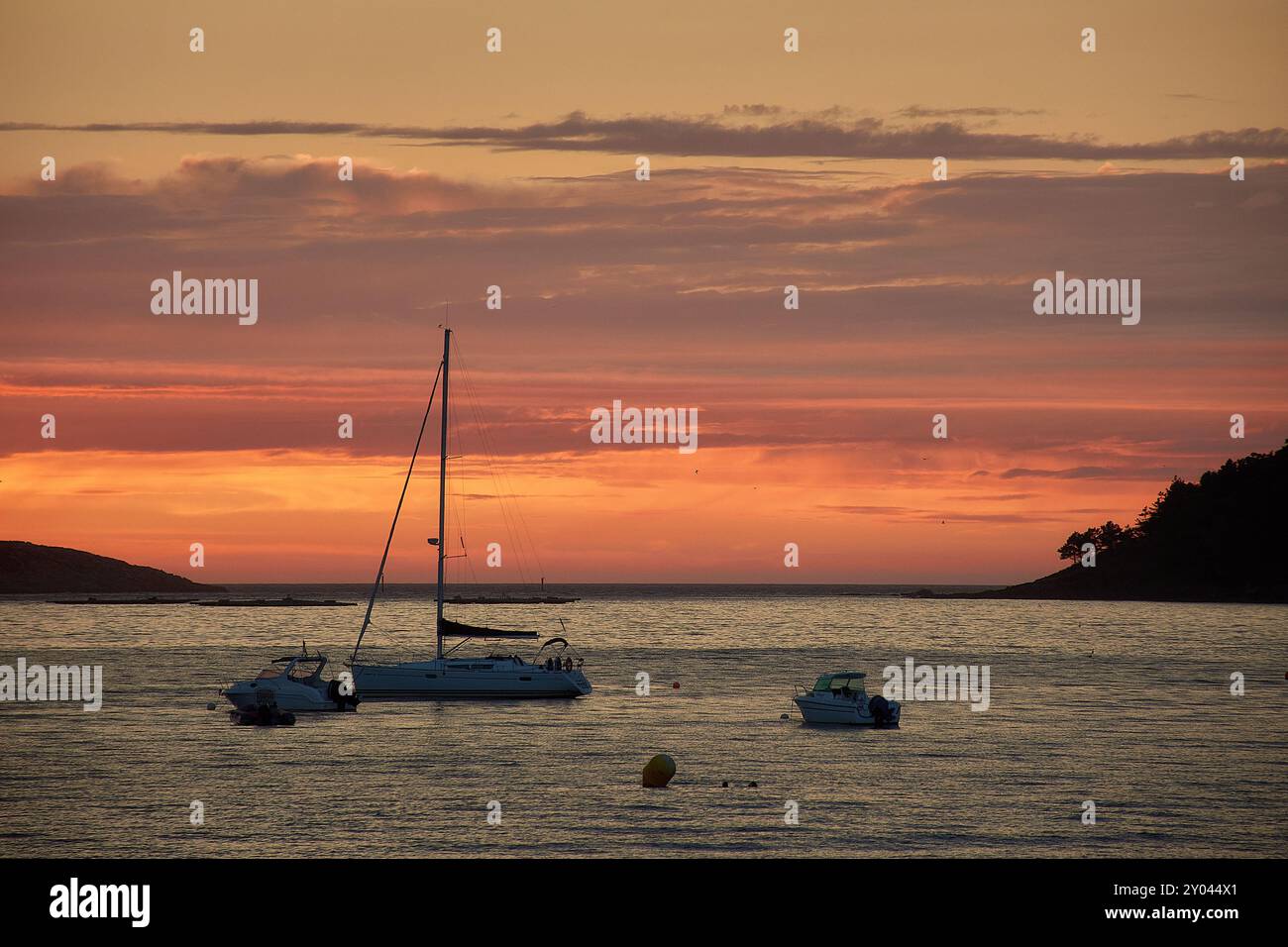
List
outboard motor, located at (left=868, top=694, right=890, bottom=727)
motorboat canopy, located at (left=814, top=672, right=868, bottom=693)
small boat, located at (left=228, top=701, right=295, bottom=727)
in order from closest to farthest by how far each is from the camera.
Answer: outboard motor, located at (left=868, top=694, right=890, bottom=727), small boat, located at (left=228, top=701, right=295, bottom=727), motorboat canopy, located at (left=814, top=672, right=868, bottom=693)

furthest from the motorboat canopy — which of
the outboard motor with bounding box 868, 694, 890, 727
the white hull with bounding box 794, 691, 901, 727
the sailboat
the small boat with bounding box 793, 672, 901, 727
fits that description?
the sailboat

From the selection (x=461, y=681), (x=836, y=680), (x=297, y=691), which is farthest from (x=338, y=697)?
(x=836, y=680)

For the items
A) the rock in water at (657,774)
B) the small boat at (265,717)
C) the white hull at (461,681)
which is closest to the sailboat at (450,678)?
the white hull at (461,681)

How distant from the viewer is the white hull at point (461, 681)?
78.5m

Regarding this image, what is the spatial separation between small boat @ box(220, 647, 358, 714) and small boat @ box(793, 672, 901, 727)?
25.6 meters

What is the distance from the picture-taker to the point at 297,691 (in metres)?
73.1

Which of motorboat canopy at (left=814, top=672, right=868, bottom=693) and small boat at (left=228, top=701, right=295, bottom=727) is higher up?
motorboat canopy at (left=814, top=672, right=868, bottom=693)

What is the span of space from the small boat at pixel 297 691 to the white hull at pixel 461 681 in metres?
3.94

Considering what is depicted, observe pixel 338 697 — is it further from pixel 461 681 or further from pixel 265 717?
pixel 461 681

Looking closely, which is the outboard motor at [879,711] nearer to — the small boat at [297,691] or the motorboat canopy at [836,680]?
the motorboat canopy at [836,680]

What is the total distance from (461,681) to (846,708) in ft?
80.8

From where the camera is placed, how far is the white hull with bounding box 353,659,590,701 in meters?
78.5

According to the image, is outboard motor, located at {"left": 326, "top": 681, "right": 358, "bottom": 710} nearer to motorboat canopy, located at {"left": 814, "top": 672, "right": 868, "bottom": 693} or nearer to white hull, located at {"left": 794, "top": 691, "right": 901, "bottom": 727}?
white hull, located at {"left": 794, "top": 691, "right": 901, "bottom": 727}
